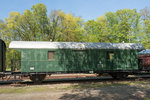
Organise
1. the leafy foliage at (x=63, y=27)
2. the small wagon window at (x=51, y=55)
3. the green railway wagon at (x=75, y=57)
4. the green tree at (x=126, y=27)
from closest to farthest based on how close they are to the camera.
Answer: the green railway wagon at (x=75, y=57)
the small wagon window at (x=51, y=55)
the leafy foliage at (x=63, y=27)
the green tree at (x=126, y=27)

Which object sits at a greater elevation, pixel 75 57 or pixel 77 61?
pixel 75 57

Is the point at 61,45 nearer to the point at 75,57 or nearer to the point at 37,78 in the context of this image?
the point at 75,57

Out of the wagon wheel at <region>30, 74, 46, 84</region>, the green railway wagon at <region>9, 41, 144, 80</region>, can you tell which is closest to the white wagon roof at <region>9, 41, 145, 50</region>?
the green railway wagon at <region>9, 41, 144, 80</region>

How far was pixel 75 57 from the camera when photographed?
1244 cm

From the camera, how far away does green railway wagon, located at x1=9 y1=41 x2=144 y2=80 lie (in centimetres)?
1159

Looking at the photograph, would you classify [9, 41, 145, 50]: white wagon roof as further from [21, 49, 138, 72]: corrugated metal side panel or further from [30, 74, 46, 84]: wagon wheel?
[30, 74, 46, 84]: wagon wheel

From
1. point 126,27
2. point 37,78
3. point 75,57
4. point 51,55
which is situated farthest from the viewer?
point 126,27

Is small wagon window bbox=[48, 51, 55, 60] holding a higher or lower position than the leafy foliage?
lower

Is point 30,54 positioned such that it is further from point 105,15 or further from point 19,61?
point 105,15

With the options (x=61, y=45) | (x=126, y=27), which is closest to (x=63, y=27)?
(x=126, y=27)

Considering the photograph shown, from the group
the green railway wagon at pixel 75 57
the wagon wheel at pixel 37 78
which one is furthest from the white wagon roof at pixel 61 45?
the wagon wheel at pixel 37 78

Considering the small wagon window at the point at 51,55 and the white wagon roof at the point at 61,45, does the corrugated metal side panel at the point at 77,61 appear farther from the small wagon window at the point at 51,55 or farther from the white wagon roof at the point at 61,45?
the white wagon roof at the point at 61,45

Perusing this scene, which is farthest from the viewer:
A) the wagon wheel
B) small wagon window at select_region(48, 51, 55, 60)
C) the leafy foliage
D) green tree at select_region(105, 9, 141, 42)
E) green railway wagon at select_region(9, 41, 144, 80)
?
green tree at select_region(105, 9, 141, 42)

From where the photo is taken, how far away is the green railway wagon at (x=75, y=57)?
1159 cm
